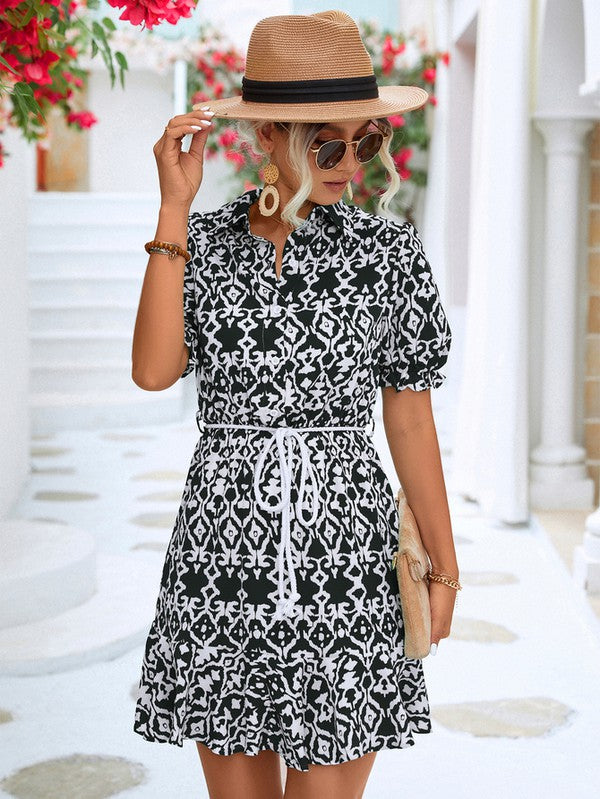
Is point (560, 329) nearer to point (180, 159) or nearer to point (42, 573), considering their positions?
point (42, 573)

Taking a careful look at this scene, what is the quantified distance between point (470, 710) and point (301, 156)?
1.88 m

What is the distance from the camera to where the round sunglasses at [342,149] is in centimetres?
147

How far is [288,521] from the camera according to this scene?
150 cm

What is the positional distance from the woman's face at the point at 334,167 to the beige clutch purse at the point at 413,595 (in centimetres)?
45

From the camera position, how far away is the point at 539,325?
525 centimetres

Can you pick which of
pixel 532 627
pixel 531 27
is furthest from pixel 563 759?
pixel 531 27

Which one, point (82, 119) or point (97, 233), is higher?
point (82, 119)

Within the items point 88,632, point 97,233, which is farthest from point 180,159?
point 97,233

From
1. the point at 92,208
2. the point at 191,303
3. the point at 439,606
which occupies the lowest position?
the point at 439,606

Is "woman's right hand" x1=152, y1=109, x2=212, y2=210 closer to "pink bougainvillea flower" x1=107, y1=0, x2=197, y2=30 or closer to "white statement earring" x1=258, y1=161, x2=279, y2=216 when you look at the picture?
"white statement earring" x1=258, y1=161, x2=279, y2=216

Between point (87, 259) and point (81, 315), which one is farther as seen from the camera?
point (87, 259)

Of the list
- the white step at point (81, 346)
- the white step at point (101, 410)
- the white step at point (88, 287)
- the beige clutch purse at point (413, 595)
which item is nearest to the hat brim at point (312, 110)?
the beige clutch purse at point (413, 595)

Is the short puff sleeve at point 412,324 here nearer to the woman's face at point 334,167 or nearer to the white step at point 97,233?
the woman's face at point 334,167

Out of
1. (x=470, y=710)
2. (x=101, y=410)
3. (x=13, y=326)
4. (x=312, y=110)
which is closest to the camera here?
(x=312, y=110)
